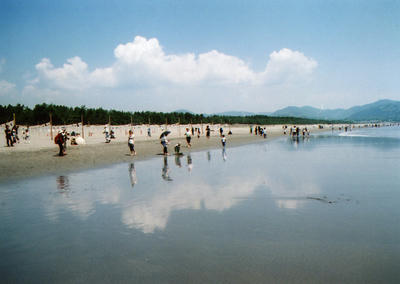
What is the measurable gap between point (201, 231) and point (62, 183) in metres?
9.02

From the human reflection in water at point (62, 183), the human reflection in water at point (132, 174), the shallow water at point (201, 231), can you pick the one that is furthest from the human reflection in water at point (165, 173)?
the human reflection in water at point (62, 183)

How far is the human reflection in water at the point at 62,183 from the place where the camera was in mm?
12117

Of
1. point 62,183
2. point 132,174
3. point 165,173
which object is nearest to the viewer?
point 62,183

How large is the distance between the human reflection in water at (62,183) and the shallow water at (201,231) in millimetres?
134

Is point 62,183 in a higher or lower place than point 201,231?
higher

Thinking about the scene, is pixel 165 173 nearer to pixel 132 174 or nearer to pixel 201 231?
pixel 132 174

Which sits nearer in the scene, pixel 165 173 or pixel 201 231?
pixel 201 231

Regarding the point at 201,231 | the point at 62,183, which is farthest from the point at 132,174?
the point at 201,231

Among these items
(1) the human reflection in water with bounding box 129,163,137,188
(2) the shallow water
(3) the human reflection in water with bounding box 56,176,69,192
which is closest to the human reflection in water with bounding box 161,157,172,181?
(2) the shallow water

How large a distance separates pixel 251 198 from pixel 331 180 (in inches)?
227

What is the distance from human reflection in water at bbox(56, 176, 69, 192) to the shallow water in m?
0.13

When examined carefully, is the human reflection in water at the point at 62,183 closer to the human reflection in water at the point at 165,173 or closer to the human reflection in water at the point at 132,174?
the human reflection in water at the point at 132,174

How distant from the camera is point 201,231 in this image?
23.4 feet

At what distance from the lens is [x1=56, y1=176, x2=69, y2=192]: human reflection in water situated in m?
12.1
